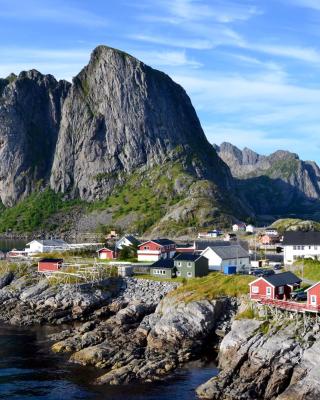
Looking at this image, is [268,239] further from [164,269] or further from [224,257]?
[164,269]

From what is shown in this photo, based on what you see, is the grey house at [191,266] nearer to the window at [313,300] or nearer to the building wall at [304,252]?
the building wall at [304,252]

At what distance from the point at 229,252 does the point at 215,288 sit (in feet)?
63.6

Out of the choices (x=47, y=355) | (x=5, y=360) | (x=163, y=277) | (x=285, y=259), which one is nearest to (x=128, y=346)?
(x=47, y=355)

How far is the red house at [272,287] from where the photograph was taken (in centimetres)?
5697

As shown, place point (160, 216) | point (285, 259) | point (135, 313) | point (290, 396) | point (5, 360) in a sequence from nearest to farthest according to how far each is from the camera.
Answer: point (290, 396), point (5, 360), point (135, 313), point (285, 259), point (160, 216)

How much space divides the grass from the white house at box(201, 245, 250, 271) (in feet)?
35.8

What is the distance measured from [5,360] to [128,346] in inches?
486

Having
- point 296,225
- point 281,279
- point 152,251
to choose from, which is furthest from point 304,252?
point 296,225

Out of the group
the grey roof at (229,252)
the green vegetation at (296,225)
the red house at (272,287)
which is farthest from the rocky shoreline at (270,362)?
the green vegetation at (296,225)

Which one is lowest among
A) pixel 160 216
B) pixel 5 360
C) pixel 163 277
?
pixel 5 360

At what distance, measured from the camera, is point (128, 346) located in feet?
178

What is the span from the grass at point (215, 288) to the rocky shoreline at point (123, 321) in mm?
1373

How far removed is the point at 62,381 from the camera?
4844 centimetres

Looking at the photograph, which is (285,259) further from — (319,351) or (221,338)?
(319,351)
